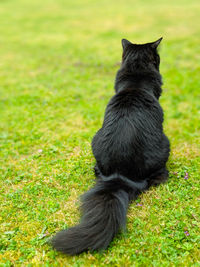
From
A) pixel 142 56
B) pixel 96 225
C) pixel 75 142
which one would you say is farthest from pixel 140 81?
pixel 96 225

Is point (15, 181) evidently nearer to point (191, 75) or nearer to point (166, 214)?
point (166, 214)

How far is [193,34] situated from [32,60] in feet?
22.1

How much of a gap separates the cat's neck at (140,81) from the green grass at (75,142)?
45.5 inches

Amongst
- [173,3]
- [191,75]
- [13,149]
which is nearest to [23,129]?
[13,149]

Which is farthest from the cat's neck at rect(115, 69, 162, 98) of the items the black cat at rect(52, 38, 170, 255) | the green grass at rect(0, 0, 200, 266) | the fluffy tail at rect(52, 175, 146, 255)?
the fluffy tail at rect(52, 175, 146, 255)

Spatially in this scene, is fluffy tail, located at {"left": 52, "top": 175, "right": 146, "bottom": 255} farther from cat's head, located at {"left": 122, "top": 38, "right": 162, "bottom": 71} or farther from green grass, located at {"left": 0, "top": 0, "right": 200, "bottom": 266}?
cat's head, located at {"left": 122, "top": 38, "right": 162, "bottom": 71}

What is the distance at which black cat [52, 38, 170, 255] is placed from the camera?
2.31 m

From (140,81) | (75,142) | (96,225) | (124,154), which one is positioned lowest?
(75,142)

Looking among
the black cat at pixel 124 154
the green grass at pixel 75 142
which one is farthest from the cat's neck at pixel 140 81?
the green grass at pixel 75 142

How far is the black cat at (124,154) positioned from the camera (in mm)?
2311

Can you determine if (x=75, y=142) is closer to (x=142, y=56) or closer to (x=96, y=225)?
(x=142, y=56)

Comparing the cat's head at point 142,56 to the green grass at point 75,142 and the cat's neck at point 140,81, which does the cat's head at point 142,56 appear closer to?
the cat's neck at point 140,81

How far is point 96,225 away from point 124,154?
0.86 metres

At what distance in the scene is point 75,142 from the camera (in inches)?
173
